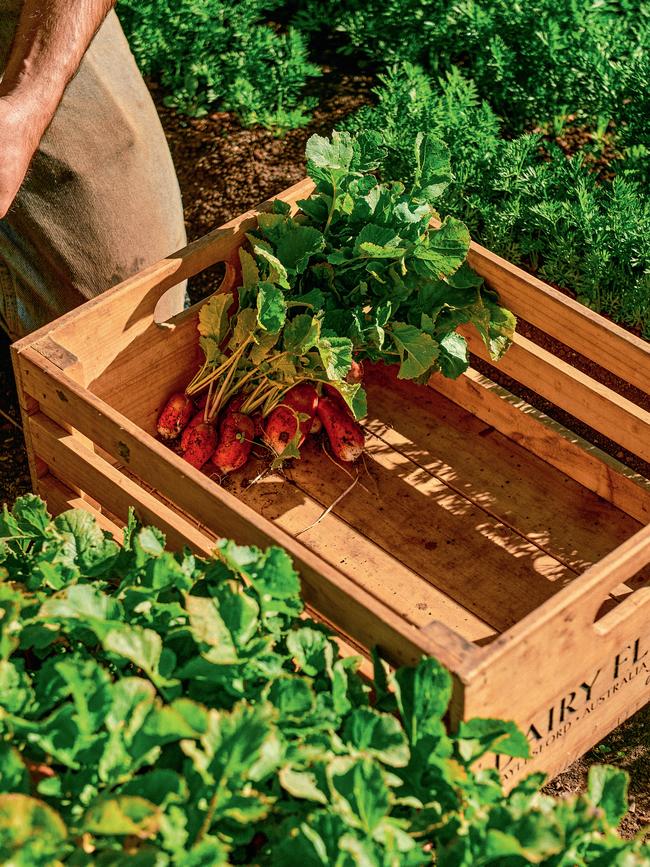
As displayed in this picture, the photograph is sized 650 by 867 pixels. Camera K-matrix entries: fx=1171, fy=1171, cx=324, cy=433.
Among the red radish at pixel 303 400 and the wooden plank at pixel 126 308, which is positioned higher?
the wooden plank at pixel 126 308

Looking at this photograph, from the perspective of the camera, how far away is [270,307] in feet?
10.0

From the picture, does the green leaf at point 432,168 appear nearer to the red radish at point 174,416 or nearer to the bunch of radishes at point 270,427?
the bunch of radishes at point 270,427

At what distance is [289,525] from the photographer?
3369 mm

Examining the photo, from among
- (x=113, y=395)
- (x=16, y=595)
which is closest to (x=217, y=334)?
(x=113, y=395)

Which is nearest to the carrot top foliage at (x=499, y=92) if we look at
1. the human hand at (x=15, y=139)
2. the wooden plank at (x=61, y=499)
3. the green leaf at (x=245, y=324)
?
the green leaf at (x=245, y=324)

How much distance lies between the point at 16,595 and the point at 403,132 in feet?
9.28

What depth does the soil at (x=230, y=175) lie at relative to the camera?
4.03 meters

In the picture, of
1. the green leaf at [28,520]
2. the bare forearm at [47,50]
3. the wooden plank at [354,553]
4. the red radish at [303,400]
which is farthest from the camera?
the red radish at [303,400]

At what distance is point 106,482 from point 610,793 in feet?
4.49

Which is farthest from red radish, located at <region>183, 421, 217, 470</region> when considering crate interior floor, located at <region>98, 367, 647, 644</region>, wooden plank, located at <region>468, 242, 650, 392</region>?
wooden plank, located at <region>468, 242, 650, 392</region>

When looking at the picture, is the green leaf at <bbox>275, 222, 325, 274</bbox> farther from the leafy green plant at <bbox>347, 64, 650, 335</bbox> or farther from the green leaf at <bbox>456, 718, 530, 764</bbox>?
the green leaf at <bbox>456, 718, 530, 764</bbox>

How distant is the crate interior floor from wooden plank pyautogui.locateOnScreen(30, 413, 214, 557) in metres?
0.40

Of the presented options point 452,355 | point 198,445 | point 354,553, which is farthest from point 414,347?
point 198,445

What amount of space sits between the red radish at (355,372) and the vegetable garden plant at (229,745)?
1172 mm
